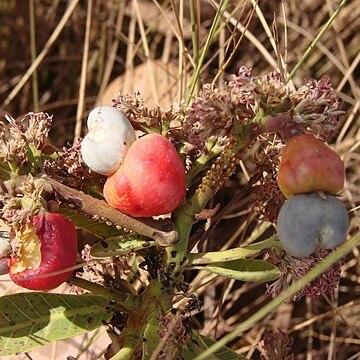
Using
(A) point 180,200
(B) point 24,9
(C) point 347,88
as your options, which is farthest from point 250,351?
(B) point 24,9

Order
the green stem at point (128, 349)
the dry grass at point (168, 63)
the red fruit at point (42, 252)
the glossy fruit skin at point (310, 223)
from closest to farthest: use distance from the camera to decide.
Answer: the glossy fruit skin at point (310, 223)
the red fruit at point (42, 252)
the green stem at point (128, 349)
the dry grass at point (168, 63)

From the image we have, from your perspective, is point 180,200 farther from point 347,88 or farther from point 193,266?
point 347,88

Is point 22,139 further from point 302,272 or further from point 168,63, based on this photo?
point 168,63

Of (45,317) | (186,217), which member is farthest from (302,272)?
(45,317)

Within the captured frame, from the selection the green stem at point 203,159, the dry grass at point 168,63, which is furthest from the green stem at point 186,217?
the dry grass at point 168,63

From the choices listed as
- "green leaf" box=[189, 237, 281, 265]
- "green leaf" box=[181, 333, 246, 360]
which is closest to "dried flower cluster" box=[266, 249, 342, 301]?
"green leaf" box=[189, 237, 281, 265]

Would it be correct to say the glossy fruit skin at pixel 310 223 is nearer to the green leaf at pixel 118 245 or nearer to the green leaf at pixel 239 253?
the green leaf at pixel 239 253
